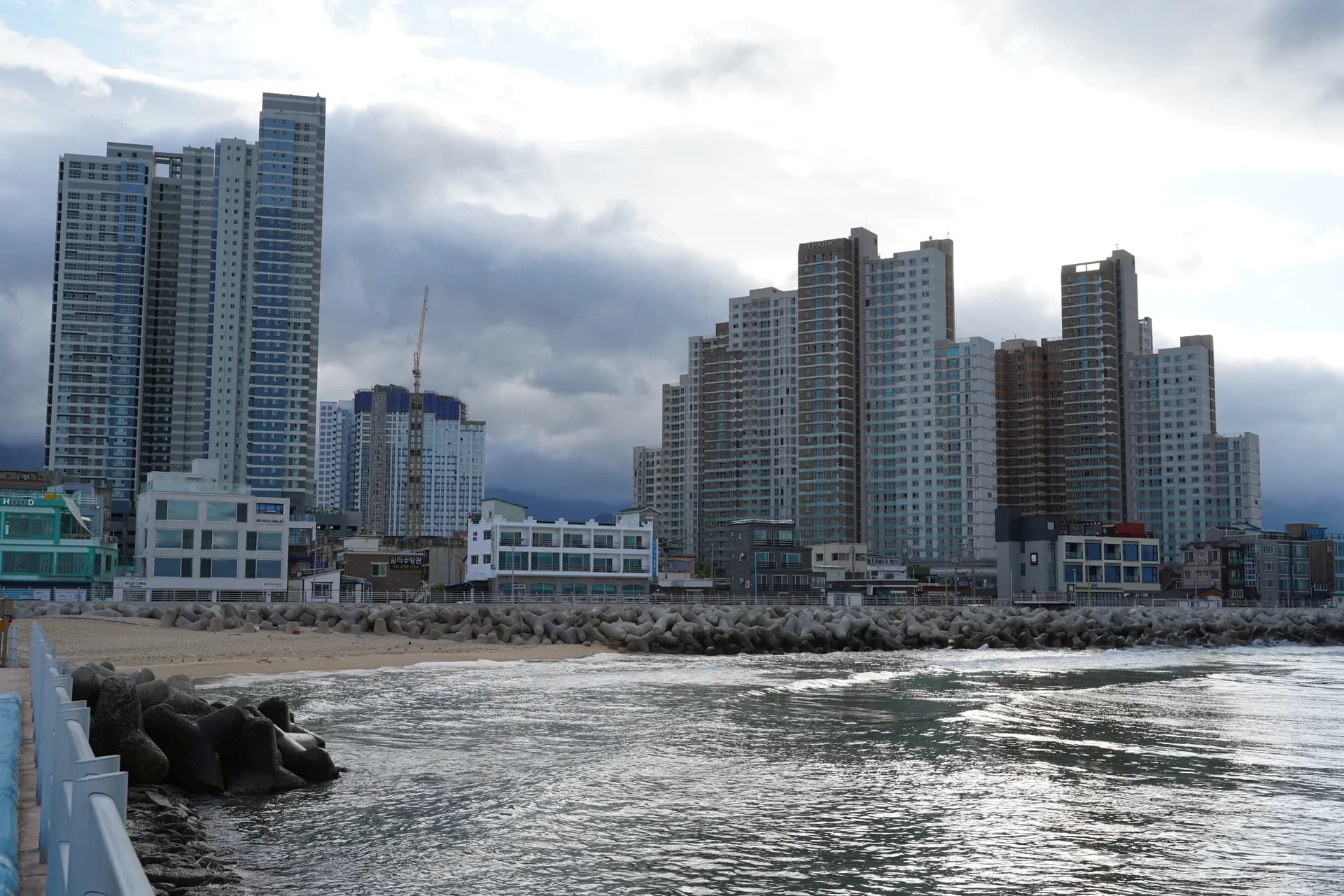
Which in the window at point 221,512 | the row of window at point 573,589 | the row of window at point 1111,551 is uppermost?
the window at point 221,512

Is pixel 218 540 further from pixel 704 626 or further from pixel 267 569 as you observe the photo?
pixel 704 626

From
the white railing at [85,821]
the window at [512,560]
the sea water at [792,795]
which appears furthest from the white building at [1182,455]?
the white railing at [85,821]

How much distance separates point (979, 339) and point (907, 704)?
154937 millimetres

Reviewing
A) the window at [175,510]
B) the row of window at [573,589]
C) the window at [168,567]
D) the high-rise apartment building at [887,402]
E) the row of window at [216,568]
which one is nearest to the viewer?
the window at [168,567]

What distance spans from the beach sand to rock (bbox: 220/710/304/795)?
17087 mm

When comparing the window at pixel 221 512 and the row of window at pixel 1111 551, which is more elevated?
the window at pixel 221 512

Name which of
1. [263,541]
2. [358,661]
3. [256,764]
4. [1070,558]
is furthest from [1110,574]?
[256,764]

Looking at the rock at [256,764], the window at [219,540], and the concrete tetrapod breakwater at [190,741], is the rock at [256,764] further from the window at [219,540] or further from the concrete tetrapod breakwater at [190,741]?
the window at [219,540]

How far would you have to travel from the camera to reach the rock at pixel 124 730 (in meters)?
16.1

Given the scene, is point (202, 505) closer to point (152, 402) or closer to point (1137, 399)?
point (152, 402)

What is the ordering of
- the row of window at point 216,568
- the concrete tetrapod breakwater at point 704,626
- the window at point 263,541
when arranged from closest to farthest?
the concrete tetrapod breakwater at point 704,626 → the row of window at point 216,568 → the window at point 263,541

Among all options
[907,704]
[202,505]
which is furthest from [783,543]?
[907,704]

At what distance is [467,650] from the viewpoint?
48.8m

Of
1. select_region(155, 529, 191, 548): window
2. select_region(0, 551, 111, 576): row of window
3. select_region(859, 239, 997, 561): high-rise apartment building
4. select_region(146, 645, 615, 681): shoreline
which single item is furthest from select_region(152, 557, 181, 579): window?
select_region(859, 239, 997, 561): high-rise apartment building
